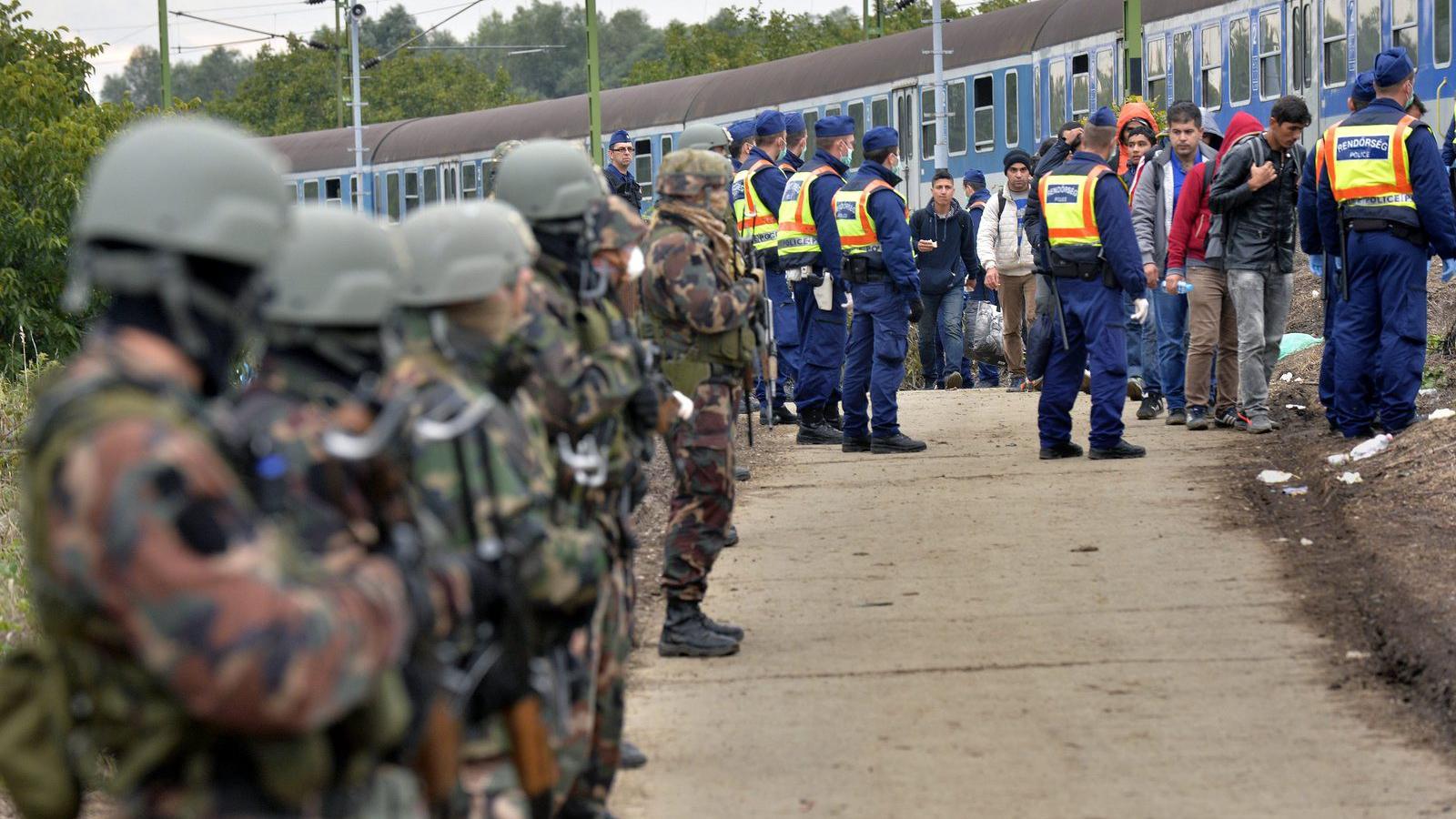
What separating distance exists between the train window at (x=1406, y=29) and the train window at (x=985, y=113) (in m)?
8.35

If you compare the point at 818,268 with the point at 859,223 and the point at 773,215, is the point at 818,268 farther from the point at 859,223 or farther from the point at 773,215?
the point at 773,215

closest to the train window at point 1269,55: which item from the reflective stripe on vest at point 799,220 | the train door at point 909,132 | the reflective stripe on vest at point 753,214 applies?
the train door at point 909,132

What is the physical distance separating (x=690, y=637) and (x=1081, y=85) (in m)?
18.8

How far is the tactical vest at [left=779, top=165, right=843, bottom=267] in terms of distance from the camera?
12.7m

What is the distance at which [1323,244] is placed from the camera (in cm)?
1103

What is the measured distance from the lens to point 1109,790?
5.48 meters

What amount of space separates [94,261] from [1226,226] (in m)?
10.2

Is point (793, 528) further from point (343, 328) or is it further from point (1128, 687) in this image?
point (343, 328)

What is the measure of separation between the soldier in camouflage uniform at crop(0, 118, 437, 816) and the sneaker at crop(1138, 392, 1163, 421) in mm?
11443

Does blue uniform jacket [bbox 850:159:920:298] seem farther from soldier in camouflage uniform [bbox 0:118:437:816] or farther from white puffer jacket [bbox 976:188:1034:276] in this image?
soldier in camouflage uniform [bbox 0:118:437:816]

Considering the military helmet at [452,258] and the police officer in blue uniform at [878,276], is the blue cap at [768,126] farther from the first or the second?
the military helmet at [452,258]

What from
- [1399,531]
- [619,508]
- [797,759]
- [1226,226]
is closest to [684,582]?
[797,759]

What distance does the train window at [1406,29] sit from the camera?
18.8m

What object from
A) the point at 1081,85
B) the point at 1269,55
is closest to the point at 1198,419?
the point at 1269,55
